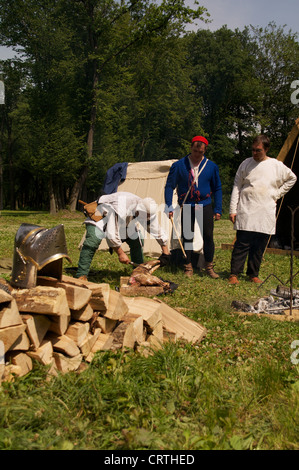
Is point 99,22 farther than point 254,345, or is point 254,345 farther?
point 99,22

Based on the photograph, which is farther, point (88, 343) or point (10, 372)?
point (88, 343)

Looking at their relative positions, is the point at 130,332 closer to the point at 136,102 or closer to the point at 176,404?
the point at 176,404

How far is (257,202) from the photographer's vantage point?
5.77m

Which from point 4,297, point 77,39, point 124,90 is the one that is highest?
point 77,39

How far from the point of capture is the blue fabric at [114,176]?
8.32 meters

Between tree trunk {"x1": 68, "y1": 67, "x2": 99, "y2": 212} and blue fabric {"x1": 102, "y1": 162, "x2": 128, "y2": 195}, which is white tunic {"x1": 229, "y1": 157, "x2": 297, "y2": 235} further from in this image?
tree trunk {"x1": 68, "y1": 67, "x2": 99, "y2": 212}

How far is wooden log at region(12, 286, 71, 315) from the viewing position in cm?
258

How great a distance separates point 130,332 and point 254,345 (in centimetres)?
102

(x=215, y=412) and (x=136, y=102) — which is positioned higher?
(x=136, y=102)

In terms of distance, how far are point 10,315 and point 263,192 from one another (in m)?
4.20

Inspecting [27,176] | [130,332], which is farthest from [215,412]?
[27,176]

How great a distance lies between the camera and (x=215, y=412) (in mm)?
2225

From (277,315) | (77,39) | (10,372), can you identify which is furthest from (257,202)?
(77,39)

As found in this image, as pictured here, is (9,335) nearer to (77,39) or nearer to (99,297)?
(99,297)
